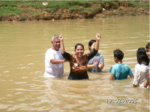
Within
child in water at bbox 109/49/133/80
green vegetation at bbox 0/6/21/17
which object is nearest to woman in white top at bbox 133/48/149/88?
child in water at bbox 109/49/133/80

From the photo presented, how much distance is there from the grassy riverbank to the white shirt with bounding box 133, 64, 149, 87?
21505mm

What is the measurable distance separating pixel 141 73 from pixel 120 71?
83cm

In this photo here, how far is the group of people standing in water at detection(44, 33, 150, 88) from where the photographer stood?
4.83 meters

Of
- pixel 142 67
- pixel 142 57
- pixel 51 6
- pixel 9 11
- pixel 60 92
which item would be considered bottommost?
pixel 60 92

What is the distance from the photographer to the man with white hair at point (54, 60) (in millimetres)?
6113

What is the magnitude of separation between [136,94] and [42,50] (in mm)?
5798

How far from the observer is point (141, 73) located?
15.9 ft

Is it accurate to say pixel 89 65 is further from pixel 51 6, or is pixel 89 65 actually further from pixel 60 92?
pixel 51 6

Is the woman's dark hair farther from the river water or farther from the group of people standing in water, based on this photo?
the river water

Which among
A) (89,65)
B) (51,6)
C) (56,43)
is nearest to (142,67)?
(89,65)

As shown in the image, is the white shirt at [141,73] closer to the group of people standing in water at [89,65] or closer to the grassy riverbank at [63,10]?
the group of people standing in water at [89,65]

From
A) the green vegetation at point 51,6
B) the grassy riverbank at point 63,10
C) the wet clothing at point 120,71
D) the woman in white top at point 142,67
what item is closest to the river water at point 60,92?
the wet clothing at point 120,71

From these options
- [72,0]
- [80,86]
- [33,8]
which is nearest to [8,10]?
[33,8]

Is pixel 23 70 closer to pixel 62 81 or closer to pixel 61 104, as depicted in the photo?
pixel 62 81
